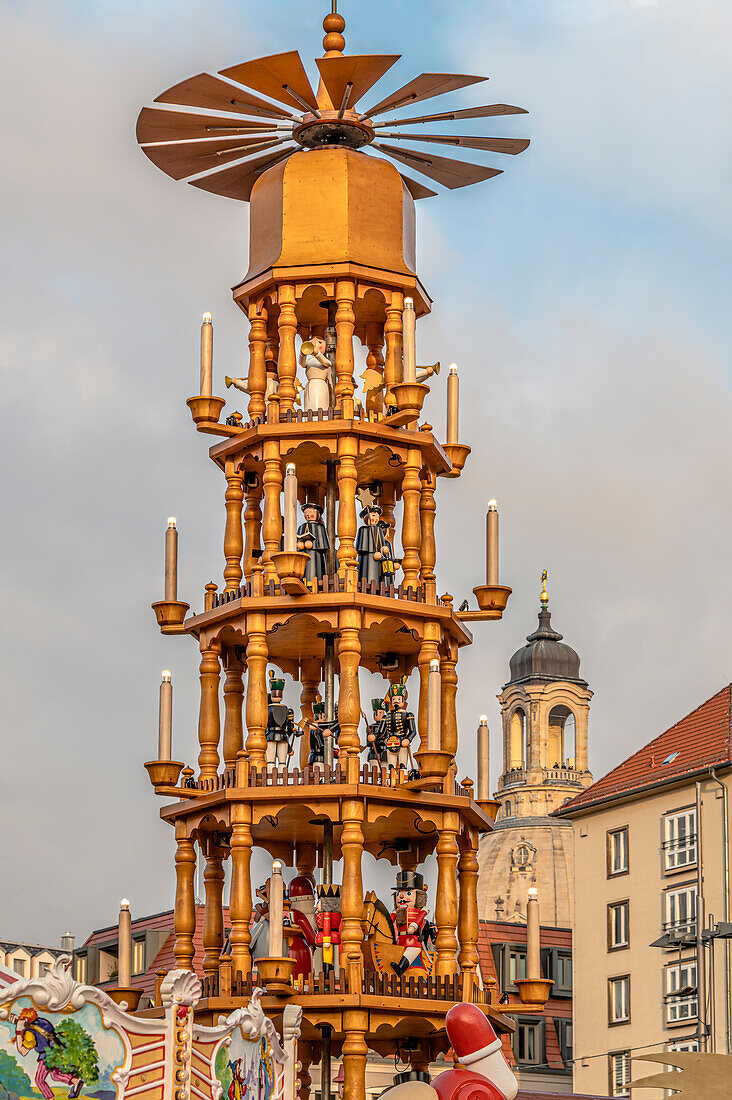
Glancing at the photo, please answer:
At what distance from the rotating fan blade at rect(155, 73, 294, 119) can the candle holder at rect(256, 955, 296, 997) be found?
422 inches

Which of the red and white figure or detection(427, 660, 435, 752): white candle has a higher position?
detection(427, 660, 435, 752): white candle

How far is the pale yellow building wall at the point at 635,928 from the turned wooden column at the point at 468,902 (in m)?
26.1

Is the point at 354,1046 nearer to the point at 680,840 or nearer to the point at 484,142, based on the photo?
the point at 484,142

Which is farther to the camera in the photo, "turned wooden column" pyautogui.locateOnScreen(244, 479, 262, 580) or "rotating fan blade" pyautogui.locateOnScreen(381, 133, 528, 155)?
"rotating fan blade" pyautogui.locateOnScreen(381, 133, 528, 155)

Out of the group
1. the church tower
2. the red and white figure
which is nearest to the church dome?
the church tower

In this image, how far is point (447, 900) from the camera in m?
24.1

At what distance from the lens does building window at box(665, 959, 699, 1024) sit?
169ft

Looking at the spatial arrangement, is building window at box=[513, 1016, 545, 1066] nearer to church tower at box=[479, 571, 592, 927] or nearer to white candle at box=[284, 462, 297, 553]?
white candle at box=[284, 462, 297, 553]

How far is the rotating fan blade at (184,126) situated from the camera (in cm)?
2705

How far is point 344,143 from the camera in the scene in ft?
89.6

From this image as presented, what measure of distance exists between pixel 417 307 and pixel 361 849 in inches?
286

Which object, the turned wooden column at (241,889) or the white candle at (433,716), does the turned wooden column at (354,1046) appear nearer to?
the turned wooden column at (241,889)

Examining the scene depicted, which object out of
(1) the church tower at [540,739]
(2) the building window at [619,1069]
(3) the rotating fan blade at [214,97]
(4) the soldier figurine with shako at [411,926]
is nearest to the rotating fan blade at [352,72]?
(3) the rotating fan blade at [214,97]

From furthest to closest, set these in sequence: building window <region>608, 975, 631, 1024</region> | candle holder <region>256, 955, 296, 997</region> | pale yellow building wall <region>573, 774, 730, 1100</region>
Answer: building window <region>608, 975, 631, 1024</region> < pale yellow building wall <region>573, 774, 730, 1100</region> < candle holder <region>256, 955, 296, 997</region>
